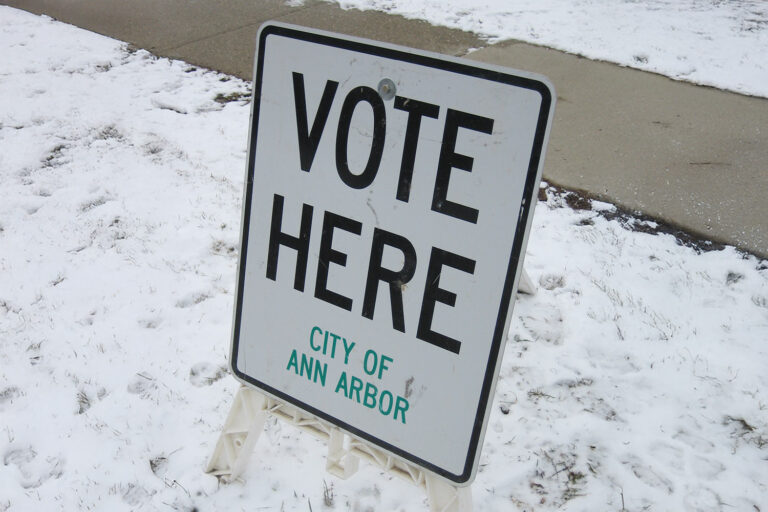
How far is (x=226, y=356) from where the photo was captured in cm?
283

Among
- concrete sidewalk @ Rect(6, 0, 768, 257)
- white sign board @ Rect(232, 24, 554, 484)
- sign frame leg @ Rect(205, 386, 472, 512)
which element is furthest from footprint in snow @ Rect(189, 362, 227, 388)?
→ concrete sidewalk @ Rect(6, 0, 768, 257)

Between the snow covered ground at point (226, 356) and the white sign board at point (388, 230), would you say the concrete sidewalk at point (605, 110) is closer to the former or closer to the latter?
the snow covered ground at point (226, 356)

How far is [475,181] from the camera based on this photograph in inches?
56.8

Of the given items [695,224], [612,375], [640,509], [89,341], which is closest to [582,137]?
[695,224]

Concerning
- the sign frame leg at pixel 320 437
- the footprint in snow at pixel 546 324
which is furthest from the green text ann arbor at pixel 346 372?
the footprint in snow at pixel 546 324

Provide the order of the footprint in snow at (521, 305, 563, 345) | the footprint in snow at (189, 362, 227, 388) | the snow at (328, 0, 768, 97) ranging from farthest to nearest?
the snow at (328, 0, 768, 97)
the footprint in snow at (521, 305, 563, 345)
the footprint in snow at (189, 362, 227, 388)

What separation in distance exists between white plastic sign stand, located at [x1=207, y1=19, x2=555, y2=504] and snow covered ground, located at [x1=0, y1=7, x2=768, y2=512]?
2.41ft

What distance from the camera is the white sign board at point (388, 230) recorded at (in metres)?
1.43

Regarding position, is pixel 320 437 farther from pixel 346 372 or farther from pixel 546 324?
pixel 546 324

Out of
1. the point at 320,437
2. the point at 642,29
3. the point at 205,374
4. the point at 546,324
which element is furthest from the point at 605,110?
the point at 320,437

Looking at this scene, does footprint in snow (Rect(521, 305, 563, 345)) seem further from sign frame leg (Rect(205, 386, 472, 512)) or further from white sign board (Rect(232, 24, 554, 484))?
white sign board (Rect(232, 24, 554, 484))

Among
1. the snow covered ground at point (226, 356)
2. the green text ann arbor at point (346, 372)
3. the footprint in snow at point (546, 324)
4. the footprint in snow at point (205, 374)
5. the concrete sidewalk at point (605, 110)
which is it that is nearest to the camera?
the green text ann arbor at point (346, 372)

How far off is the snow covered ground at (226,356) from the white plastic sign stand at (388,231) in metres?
0.73

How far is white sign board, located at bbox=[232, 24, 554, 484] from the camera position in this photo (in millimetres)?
1428
